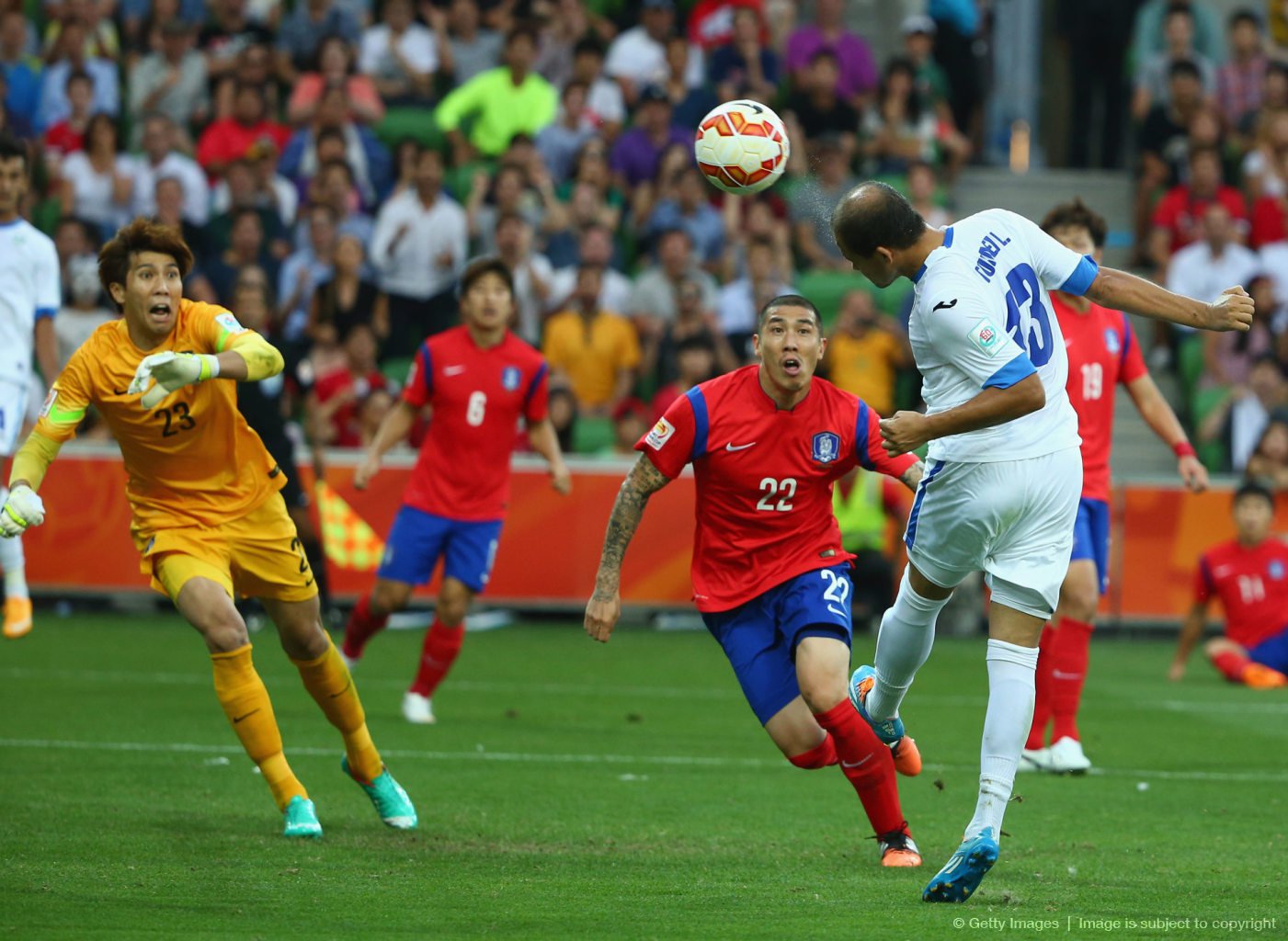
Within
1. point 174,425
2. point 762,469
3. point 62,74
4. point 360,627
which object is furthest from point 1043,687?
point 62,74

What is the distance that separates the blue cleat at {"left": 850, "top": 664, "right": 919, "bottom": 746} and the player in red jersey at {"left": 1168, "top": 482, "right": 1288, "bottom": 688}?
7507mm

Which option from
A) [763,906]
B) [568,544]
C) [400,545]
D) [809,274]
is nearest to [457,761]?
[400,545]

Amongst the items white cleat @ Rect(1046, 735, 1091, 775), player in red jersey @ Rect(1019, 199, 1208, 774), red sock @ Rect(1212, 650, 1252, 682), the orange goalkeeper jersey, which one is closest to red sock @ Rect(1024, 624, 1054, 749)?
player in red jersey @ Rect(1019, 199, 1208, 774)

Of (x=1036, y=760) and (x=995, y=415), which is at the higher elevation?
(x=995, y=415)

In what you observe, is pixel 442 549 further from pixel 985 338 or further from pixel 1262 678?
pixel 1262 678

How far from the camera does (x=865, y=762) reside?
691cm

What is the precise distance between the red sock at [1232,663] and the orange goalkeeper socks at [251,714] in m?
9.06

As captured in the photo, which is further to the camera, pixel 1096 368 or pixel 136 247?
pixel 1096 368

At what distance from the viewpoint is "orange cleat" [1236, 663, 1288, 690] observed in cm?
1394

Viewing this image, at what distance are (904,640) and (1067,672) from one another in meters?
2.82

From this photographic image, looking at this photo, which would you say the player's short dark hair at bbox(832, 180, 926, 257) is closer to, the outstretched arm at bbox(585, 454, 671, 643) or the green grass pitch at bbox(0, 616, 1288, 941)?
the outstretched arm at bbox(585, 454, 671, 643)

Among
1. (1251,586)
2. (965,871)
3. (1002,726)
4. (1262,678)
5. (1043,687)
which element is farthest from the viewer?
(1251,586)

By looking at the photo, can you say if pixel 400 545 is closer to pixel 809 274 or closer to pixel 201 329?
pixel 201 329

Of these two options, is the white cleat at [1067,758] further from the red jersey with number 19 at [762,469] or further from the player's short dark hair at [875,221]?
the player's short dark hair at [875,221]
